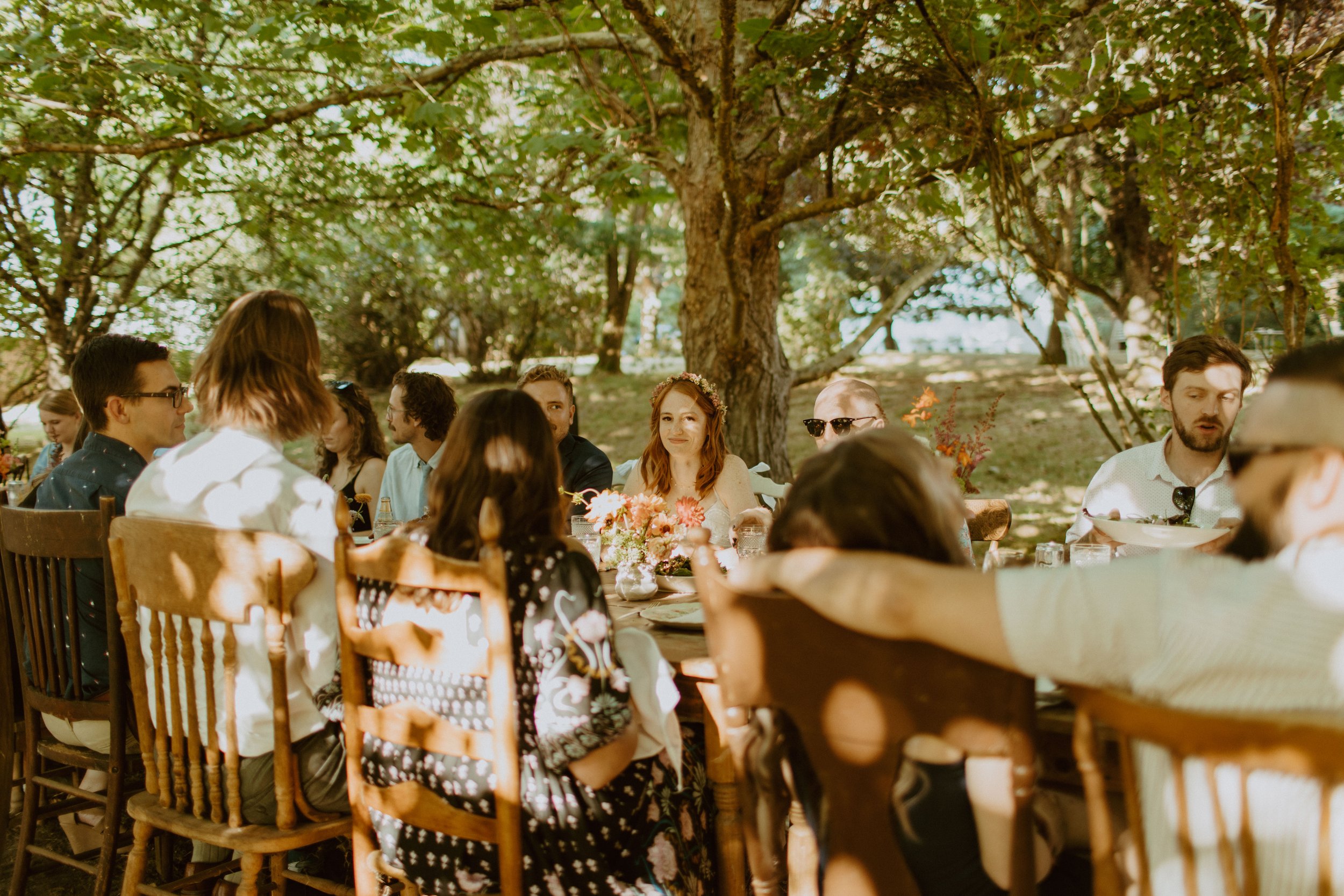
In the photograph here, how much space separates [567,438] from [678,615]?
2086 millimetres

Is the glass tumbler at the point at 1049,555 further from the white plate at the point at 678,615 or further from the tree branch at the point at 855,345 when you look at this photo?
the tree branch at the point at 855,345

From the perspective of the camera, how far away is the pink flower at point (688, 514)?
8.93 feet

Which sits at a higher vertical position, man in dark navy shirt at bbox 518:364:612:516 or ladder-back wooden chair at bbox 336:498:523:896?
man in dark navy shirt at bbox 518:364:612:516

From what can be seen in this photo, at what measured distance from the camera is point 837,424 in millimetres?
3564

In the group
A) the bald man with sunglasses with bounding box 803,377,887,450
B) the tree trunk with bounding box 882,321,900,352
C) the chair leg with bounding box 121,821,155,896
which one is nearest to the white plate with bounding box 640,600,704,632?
the bald man with sunglasses with bounding box 803,377,887,450

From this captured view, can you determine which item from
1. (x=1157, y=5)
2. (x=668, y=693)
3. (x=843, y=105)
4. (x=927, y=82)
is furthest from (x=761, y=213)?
(x=668, y=693)

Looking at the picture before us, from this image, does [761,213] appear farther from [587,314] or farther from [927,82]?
[587,314]

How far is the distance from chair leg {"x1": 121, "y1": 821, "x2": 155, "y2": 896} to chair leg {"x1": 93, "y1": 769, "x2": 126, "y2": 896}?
18cm

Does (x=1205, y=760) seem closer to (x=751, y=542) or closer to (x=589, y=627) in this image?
(x=589, y=627)

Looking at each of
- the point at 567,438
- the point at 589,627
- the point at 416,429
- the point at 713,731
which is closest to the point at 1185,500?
the point at 713,731

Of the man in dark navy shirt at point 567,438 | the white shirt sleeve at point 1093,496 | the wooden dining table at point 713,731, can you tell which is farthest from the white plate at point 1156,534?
the man in dark navy shirt at point 567,438

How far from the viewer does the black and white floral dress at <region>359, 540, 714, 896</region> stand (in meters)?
1.71

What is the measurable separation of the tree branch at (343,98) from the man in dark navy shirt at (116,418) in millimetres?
2380

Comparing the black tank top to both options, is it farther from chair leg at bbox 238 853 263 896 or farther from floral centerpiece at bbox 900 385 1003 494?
floral centerpiece at bbox 900 385 1003 494
